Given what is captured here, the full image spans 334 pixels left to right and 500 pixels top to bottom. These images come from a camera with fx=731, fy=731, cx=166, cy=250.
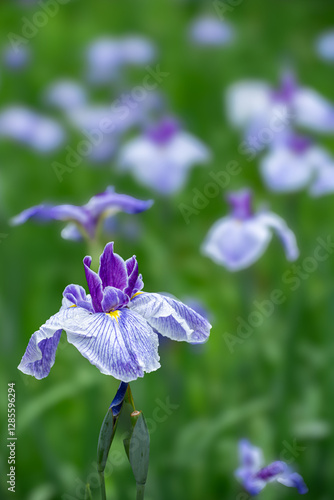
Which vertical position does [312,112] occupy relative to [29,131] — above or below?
below

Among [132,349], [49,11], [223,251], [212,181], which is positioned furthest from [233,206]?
[49,11]

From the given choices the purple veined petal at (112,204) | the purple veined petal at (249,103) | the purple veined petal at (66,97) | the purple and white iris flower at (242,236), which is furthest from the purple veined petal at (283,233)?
the purple veined petal at (66,97)

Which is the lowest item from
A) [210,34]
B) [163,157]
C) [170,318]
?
[170,318]

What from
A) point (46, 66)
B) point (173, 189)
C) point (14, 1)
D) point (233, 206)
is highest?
point (14, 1)

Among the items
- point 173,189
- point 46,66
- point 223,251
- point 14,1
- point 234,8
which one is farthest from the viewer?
point 234,8

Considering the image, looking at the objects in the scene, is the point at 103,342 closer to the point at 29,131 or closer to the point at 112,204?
the point at 112,204

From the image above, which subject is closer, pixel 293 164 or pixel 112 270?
pixel 112 270

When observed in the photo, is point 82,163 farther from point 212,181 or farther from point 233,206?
point 233,206

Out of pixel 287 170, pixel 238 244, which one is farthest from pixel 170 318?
pixel 287 170
